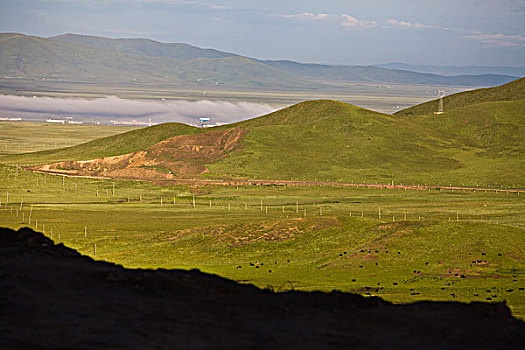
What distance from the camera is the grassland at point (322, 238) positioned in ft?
201

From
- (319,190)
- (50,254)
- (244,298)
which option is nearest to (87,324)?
(244,298)

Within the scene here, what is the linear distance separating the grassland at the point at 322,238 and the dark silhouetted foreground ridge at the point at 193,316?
14.3 m

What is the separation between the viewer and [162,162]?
7096 inches

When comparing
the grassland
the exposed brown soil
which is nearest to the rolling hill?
the exposed brown soil

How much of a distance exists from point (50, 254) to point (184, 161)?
5611 inches

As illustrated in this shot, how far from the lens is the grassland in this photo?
61125 millimetres

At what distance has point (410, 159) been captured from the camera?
173250 millimetres

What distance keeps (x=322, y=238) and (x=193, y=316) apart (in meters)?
49.1

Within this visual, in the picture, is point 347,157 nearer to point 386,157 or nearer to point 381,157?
point 381,157

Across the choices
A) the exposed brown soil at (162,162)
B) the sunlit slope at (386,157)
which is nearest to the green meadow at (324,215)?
the sunlit slope at (386,157)

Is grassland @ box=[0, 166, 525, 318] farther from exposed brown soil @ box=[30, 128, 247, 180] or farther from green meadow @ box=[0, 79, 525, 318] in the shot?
exposed brown soil @ box=[30, 128, 247, 180]

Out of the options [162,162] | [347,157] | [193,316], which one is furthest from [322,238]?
[162,162]

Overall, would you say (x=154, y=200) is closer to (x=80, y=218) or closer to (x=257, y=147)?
(x=80, y=218)

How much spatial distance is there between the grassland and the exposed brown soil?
40375 millimetres
